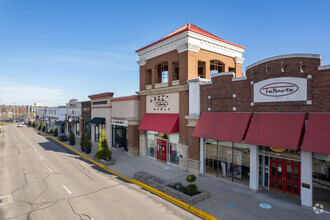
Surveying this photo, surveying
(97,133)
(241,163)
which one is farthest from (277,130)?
(97,133)

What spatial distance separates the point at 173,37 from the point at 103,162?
48.1ft

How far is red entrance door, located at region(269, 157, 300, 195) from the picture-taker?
1251 cm

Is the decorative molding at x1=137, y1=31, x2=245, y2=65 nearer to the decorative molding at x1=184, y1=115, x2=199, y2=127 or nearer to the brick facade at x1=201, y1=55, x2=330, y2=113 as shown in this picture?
the brick facade at x1=201, y1=55, x2=330, y2=113

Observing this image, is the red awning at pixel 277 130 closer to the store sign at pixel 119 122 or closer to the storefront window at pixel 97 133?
the store sign at pixel 119 122

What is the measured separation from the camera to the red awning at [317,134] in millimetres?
10173

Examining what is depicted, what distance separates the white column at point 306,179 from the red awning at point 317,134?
92 cm

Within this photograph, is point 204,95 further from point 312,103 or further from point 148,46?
point 148,46

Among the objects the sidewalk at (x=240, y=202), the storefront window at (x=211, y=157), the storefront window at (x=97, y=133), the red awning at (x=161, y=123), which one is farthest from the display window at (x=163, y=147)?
the storefront window at (x=97, y=133)

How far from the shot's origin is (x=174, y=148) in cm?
2039

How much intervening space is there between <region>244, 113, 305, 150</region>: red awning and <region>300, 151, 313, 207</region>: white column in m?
0.98

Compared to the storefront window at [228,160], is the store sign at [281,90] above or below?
above

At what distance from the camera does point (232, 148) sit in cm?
1531

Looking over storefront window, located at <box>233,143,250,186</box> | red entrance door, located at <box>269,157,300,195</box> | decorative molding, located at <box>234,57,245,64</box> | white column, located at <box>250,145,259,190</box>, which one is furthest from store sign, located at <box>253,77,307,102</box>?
decorative molding, located at <box>234,57,245,64</box>

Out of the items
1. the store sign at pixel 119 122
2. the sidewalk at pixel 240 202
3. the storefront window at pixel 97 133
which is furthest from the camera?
the storefront window at pixel 97 133
